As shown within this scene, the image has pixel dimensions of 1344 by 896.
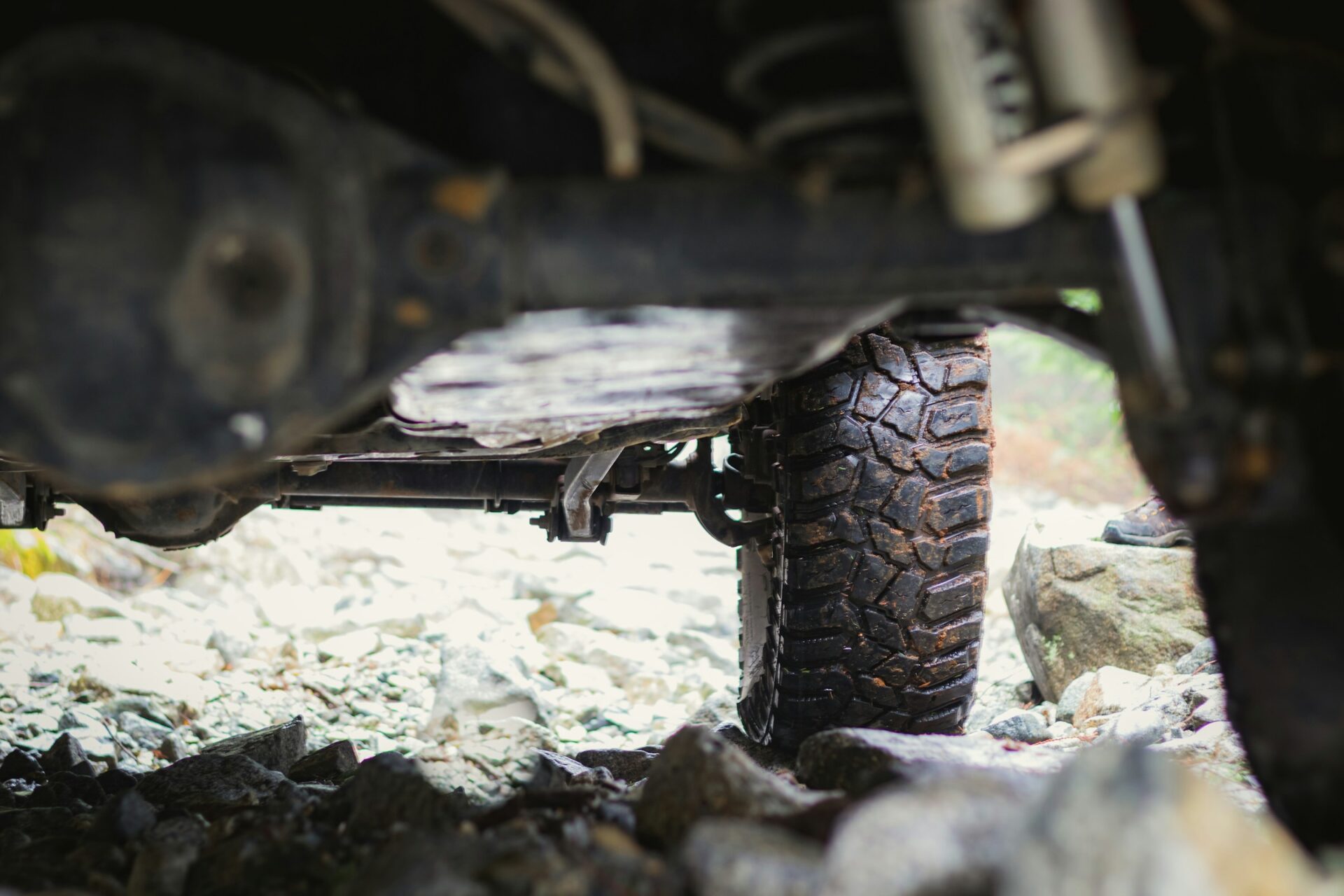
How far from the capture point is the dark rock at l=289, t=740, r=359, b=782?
2293mm

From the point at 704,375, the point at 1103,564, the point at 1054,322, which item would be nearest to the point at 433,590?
the point at 1103,564

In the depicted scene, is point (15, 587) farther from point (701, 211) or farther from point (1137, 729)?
point (701, 211)

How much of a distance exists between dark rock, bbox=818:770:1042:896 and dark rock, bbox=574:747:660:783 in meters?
1.51

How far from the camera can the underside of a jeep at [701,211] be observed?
3.15ft

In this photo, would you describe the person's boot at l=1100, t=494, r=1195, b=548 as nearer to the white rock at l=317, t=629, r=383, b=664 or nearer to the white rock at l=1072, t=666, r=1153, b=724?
the white rock at l=1072, t=666, r=1153, b=724

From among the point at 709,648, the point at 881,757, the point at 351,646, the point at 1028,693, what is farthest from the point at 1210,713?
the point at 351,646

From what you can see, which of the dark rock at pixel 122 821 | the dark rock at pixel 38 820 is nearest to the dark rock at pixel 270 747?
the dark rock at pixel 38 820

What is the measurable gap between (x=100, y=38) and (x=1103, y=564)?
4174 mm

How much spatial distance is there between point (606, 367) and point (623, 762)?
1.29 m

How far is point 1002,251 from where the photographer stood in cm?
106

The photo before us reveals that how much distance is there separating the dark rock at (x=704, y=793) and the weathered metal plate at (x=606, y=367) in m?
0.51

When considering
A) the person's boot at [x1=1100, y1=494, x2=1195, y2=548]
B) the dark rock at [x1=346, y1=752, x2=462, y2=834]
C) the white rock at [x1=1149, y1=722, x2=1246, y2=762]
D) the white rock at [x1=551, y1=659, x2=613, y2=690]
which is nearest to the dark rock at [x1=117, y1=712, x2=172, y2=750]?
the white rock at [x1=551, y1=659, x2=613, y2=690]

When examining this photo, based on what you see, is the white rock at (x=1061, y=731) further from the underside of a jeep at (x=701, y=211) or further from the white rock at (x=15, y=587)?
the white rock at (x=15, y=587)

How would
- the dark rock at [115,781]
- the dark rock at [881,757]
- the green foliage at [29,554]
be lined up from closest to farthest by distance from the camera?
the dark rock at [881,757], the dark rock at [115,781], the green foliage at [29,554]
